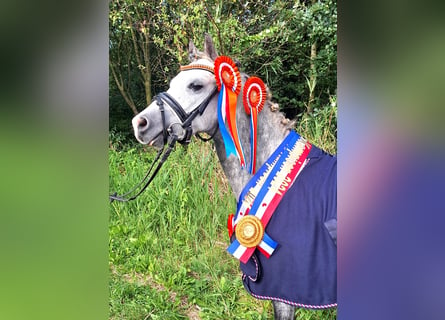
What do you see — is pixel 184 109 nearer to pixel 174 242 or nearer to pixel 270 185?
pixel 270 185

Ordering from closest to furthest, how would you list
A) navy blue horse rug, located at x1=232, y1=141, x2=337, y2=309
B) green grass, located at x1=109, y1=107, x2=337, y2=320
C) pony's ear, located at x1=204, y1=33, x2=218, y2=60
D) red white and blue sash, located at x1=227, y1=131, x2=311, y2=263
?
navy blue horse rug, located at x1=232, y1=141, x2=337, y2=309, red white and blue sash, located at x1=227, y1=131, x2=311, y2=263, pony's ear, located at x1=204, y1=33, x2=218, y2=60, green grass, located at x1=109, y1=107, x2=337, y2=320

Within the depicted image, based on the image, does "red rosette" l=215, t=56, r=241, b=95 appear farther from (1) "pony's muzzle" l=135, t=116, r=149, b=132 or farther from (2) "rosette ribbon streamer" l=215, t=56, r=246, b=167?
(1) "pony's muzzle" l=135, t=116, r=149, b=132

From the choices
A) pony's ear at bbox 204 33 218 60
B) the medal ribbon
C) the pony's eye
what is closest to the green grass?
the medal ribbon

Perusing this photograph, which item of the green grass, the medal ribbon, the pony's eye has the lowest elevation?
the green grass

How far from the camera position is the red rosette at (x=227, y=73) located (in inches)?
56.7

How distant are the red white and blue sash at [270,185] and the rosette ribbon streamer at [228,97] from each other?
0.12m

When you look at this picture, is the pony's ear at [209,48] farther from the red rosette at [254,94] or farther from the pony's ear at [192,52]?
the red rosette at [254,94]

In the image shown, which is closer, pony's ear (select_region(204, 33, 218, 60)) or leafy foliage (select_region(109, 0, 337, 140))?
leafy foliage (select_region(109, 0, 337, 140))

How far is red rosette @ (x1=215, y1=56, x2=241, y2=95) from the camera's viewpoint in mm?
1441

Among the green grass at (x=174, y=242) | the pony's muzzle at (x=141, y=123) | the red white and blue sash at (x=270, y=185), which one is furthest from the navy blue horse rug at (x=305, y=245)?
the pony's muzzle at (x=141, y=123)

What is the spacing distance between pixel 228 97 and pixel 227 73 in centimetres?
10

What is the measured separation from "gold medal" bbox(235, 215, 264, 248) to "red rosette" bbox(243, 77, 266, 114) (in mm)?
453

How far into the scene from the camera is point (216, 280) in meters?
1.69

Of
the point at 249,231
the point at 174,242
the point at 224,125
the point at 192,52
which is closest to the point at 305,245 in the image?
the point at 249,231
